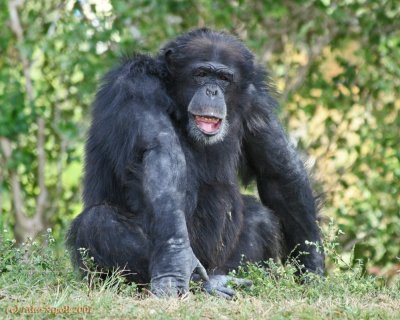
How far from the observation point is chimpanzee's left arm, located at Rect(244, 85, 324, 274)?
25.8 ft

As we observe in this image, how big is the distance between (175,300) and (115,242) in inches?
46.0

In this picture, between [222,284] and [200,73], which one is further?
[200,73]

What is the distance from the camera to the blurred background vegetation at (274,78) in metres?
11.2

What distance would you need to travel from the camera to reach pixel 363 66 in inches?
472

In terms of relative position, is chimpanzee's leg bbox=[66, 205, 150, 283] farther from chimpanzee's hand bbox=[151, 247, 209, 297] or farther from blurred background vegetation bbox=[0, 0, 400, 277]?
blurred background vegetation bbox=[0, 0, 400, 277]

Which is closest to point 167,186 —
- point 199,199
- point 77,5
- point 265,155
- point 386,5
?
point 199,199

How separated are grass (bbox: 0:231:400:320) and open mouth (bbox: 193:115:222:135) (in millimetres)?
1041

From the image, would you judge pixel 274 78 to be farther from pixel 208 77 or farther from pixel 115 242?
pixel 115 242

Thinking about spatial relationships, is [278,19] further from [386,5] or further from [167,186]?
[167,186]

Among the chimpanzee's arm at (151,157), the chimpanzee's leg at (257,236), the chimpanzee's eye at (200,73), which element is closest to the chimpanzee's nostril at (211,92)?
the chimpanzee's eye at (200,73)

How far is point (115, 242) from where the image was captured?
7.09 meters

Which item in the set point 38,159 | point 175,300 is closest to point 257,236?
point 175,300

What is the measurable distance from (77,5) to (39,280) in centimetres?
534

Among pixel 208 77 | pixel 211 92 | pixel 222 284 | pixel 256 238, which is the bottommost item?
pixel 222 284
